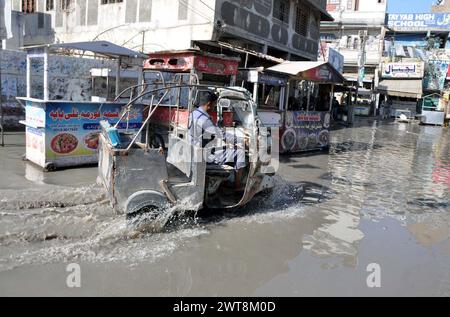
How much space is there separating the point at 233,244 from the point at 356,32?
4227 cm

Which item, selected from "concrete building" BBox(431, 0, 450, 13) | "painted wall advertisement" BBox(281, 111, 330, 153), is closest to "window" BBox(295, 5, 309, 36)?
"painted wall advertisement" BBox(281, 111, 330, 153)

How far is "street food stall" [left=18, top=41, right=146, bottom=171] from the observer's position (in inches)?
332

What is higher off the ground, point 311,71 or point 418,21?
point 418,21

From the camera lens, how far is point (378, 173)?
439 inches

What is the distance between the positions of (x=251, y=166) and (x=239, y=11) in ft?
39.5

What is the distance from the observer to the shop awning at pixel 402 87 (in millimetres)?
37906

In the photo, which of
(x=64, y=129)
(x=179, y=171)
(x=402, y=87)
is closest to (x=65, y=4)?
(x=64, y=129)

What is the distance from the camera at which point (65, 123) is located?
866 cm

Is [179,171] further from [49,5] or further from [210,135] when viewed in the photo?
[49,5]

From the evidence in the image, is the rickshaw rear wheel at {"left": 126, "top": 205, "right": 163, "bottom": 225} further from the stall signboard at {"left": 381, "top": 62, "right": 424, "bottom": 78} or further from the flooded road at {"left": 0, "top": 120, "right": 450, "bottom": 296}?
the stall signboard at {"left": 381, "top": 62, "right": 424, "bottom": 78}

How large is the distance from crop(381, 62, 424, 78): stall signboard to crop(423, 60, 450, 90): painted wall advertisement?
4.79ft

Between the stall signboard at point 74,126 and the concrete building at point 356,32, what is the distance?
34.7 metres
